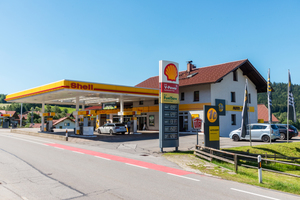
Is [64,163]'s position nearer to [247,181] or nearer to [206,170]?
[206,170]

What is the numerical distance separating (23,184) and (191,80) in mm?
27877

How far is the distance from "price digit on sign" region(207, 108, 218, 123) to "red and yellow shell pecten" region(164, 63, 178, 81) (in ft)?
10.5

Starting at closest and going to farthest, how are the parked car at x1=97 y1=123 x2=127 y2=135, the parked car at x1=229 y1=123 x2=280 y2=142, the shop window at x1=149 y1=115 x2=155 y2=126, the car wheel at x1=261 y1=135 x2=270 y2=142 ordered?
1. the parked car at x1=229 y1=123 x2=280 y2=142
2. the car wheel at x1=261 y1=135 x2=270 y2=142
3. the parked car at x1=97 y1=123 x2=127 y2=135
4. the shop window at x1=149 y1=115 x2=155 y2=126

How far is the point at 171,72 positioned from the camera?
16.5 meters

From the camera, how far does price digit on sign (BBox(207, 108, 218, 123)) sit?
50.0 ft

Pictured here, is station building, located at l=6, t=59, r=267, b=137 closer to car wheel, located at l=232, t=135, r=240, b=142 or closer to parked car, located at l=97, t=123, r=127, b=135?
parked car, located at l=97, t=123, r=127, b=135

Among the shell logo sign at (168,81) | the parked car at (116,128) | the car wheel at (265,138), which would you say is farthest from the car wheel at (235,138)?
the parked car at (116,128)

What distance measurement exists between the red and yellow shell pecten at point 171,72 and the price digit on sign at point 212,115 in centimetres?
320

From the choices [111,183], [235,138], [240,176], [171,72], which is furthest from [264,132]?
[111,183]

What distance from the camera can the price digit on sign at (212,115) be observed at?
15249 millimetres

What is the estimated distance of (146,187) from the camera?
7.44 m

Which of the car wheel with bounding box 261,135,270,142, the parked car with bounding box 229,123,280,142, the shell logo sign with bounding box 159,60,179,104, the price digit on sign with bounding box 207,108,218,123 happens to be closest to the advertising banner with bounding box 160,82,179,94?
the shell logo sign with bounding box 159,60,179,104

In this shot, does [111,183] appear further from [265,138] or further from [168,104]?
[265,138]

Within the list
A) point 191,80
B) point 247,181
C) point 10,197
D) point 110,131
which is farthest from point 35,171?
point 191,80
